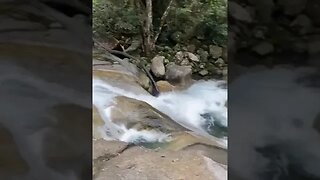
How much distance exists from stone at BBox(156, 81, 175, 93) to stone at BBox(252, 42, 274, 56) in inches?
79.9

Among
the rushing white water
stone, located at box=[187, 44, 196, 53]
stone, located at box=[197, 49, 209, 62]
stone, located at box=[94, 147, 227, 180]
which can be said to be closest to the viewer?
stone, located at box=[94, 147, 227, 180]

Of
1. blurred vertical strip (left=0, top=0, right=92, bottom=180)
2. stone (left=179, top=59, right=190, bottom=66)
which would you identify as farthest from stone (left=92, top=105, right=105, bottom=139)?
blurred vertical strip (left=0, top=0, right=92, bottom=180)

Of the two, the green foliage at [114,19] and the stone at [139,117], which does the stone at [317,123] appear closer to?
the stone at [139,117]

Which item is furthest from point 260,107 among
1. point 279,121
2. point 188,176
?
point 188,176

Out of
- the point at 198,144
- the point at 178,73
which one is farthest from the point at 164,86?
the point at 198,144

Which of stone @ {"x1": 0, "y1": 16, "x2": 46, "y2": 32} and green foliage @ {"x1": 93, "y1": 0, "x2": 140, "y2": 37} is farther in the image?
green foliage @ {"x1": 93, "y1": 0, "x2": 140, "y2": 37}

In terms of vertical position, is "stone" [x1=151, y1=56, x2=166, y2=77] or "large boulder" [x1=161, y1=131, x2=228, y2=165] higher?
"stone" [x1=151, y1=56, x2=166, y2=77]

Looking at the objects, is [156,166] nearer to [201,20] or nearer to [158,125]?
[158,125]

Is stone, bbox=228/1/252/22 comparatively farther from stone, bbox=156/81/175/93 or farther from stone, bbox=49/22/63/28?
stone, bbox=156/81/175/93

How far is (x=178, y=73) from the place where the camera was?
3646mm

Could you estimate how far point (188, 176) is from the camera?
2.64 metres

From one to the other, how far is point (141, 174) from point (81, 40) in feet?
3.85

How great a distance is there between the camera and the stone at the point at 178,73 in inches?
141

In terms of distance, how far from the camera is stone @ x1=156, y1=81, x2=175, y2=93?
3.66 metres
